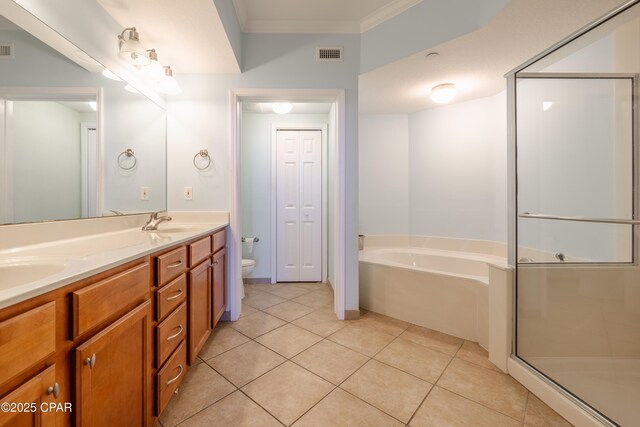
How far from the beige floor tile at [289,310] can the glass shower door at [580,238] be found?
1.60 m

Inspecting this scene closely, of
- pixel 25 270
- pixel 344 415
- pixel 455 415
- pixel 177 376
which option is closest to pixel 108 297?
pixel 25 270

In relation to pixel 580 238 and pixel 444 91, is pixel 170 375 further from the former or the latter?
pixel 444 91

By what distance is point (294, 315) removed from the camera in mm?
2230

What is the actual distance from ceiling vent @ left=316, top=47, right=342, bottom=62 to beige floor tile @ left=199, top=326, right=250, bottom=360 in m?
2.39

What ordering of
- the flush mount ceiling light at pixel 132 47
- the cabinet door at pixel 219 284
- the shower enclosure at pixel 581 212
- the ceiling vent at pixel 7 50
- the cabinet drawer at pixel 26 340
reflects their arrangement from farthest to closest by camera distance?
the cabinet door at pixel 219 284 → the flush mount ceiling light at pixel 132 47 → the shower enclosure at pixel 581 212 → the ceiling vent at pixel 7 50 → the cabinet drawer at pixel 26 340

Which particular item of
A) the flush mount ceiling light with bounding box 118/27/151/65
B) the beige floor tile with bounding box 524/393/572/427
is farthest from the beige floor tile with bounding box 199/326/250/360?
the flush mount ceiling light with bounding box 118/27/151/65

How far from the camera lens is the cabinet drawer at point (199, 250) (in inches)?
55.0

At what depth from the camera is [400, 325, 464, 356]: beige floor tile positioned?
1751 millimetres

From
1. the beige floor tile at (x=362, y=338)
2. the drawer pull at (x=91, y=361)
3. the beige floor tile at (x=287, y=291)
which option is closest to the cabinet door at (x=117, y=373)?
the drawer pull at (x=91, y=361)

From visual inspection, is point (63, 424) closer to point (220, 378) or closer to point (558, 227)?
point (220, 378)

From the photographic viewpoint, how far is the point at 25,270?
81cm

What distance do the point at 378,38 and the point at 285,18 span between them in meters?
0.80

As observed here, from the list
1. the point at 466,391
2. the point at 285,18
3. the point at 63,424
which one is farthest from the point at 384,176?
the point at 63,424

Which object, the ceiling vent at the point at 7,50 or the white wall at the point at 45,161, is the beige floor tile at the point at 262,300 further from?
the ceiling vent at the point at 7,50
